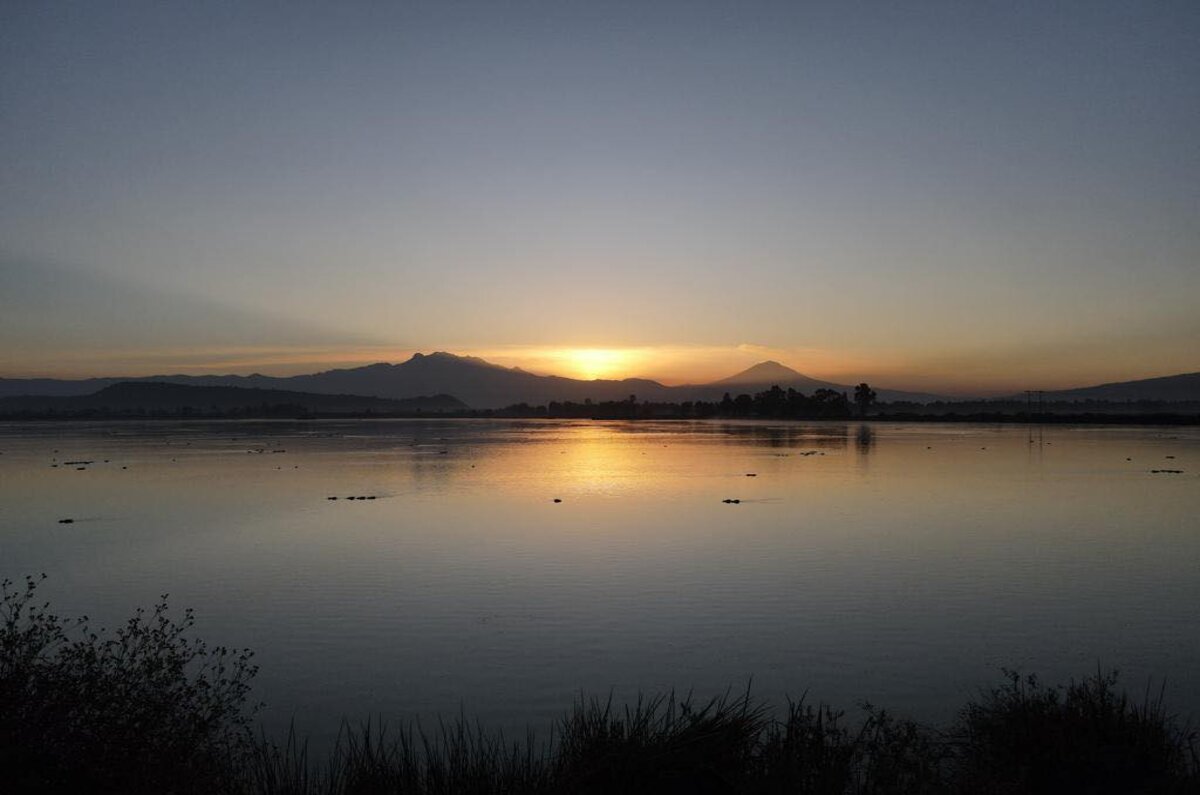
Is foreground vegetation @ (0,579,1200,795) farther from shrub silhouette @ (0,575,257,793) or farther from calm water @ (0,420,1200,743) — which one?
calm water @ (0,420,1200,743)

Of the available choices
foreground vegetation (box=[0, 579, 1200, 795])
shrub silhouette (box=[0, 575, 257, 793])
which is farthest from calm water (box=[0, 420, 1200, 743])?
shrub silhouette (box=[0, 575, 257, 793])

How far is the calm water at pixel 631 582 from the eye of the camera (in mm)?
11672

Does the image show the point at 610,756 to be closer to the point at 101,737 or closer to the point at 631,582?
the point at 101,737

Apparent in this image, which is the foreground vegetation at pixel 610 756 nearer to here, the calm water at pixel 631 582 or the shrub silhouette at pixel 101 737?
the shrub silhouette at pixel 101 737

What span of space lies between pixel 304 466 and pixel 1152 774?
48.5 meters

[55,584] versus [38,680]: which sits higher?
[38,680]

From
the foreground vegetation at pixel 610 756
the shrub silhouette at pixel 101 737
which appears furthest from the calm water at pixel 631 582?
the shrub silhouette at pixel 101 737

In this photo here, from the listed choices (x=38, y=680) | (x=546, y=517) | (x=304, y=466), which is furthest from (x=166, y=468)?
(x=38, y=680)

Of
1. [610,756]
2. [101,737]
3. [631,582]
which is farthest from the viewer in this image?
[631,582]

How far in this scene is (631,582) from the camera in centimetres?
1797

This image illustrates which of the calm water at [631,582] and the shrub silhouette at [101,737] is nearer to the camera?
the shrub silhouette at [101,737]

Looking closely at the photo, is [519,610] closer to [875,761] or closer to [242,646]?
[242,646]

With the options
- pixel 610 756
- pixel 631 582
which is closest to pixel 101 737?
pixel 610 756

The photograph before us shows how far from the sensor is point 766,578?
18344mm
